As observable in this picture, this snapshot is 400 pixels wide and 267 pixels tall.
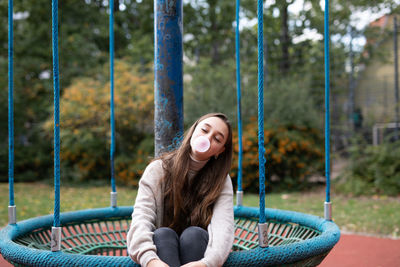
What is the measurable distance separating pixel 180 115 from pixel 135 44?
20.8ft

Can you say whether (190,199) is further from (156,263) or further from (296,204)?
(296,204)

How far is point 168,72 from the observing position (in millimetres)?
1398

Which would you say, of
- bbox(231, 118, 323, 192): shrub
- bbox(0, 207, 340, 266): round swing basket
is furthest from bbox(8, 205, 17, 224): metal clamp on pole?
bbox(231, 118, 323, 192): shrub

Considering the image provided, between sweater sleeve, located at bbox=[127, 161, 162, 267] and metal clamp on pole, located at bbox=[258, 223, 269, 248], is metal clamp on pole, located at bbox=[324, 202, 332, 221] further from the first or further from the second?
sweater sleeve, located at bbox=[127, 161, 162, 267]

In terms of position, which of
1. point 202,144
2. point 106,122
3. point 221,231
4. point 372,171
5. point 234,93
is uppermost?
point 234,93

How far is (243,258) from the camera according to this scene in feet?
3.01

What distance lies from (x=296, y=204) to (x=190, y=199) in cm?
308

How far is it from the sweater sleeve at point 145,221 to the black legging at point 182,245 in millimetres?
25

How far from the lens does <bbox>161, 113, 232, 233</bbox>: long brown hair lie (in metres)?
1.15

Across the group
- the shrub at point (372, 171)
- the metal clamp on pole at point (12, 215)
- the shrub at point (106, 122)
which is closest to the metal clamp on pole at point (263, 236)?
the metal clamp on pole at point (12, 215)

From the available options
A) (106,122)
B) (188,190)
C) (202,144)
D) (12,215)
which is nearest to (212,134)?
(202,144)

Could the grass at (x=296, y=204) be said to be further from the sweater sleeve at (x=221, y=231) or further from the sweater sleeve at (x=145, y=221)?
the sweater sleeve at (x=221, y=231)

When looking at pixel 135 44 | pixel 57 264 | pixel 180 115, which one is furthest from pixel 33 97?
pixel 57 264

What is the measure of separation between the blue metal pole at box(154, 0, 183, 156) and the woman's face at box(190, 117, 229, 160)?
8.7 inches
